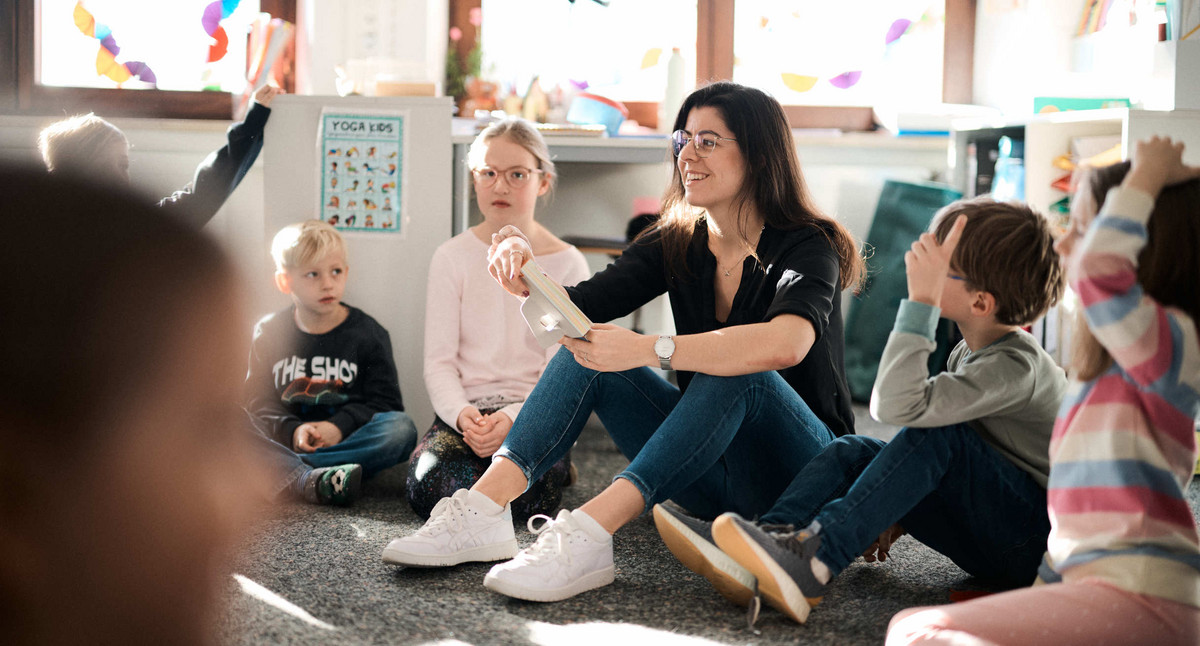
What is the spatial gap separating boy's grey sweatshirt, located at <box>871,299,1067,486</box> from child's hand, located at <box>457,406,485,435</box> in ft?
2.71

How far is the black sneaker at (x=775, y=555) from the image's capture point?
1.24m

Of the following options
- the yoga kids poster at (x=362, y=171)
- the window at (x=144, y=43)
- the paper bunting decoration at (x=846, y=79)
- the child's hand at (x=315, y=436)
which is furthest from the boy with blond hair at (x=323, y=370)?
the paper bunting decoration at (x=846, y=79)

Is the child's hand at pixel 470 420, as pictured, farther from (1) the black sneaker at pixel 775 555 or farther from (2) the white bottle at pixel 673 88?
(2) the white bottle at pixel 673 88

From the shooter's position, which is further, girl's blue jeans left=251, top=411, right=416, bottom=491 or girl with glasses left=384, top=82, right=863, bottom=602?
girl's blue jeans left=251, top=411, right=416, bottom=491

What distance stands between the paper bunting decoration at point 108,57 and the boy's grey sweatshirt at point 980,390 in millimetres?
3060

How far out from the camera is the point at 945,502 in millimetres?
1313

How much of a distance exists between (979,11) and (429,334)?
2.67 m

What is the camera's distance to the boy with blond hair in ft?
6.73

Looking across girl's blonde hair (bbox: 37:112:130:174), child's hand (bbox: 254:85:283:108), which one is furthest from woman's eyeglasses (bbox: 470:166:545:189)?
girl's blonde hair (bbox: 37:112:130:174)

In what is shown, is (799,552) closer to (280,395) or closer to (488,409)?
(488,409)

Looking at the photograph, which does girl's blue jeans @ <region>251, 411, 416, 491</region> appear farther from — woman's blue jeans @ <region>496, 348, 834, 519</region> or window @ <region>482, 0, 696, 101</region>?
window @ <region>482, 0, 696, 101</region>

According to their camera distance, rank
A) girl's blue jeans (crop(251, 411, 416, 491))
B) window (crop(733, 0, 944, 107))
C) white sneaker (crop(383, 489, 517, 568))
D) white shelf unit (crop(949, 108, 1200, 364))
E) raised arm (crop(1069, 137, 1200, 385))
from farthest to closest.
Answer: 1. window (crop(733, 0, 944, 107))
2. white shelf unit (crop(949, 108, 1200, 364))
3. girl's blue jeans (crop(251, 411, 416, 491))
4. white sneaker (crop(383, 489, 517, 568))
5. raised arm (crop(1069, 137, 1200, 385))

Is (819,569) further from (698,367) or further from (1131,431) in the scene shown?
(1131,431)

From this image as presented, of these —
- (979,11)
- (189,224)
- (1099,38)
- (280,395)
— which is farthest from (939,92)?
(189,224)
